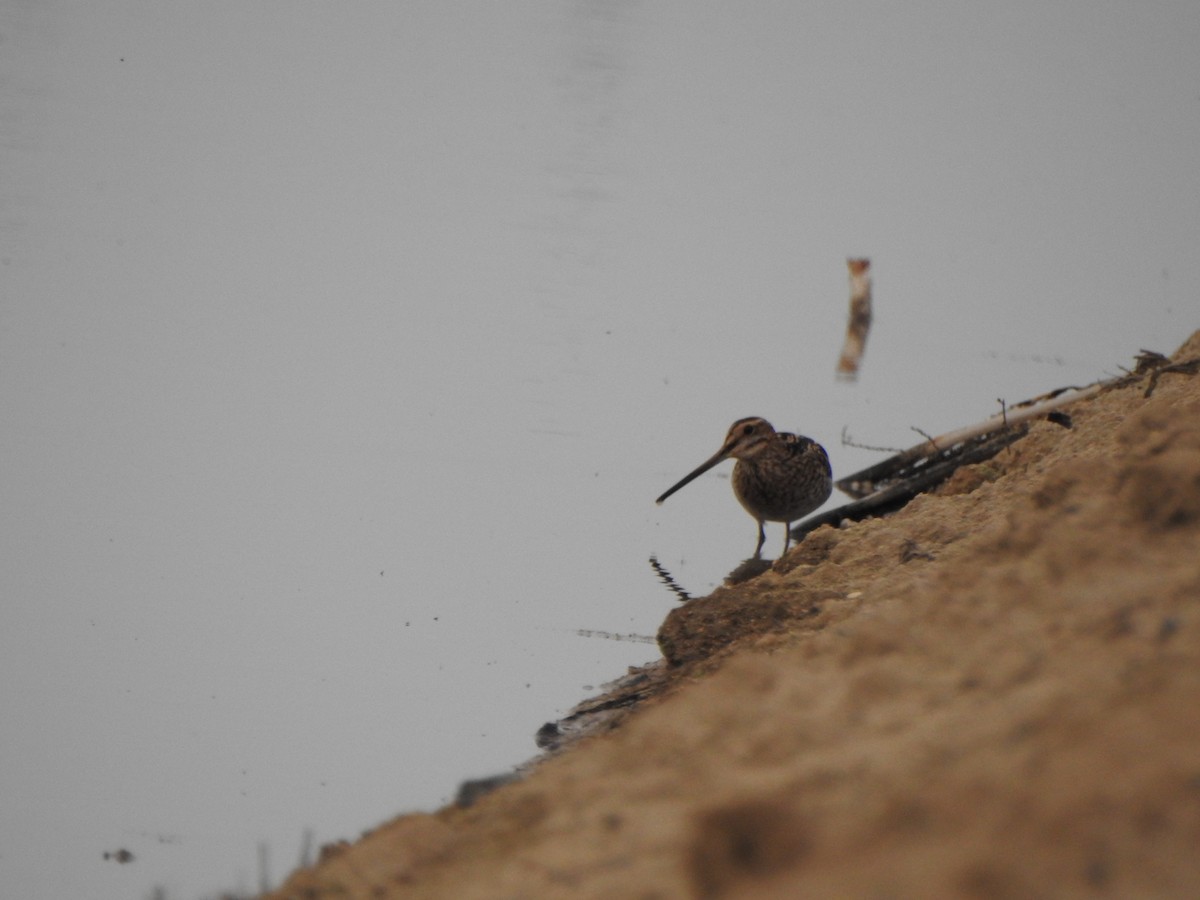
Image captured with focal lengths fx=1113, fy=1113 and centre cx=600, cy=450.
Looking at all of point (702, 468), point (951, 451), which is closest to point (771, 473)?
point (702, 468)

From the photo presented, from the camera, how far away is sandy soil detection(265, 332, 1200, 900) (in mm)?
1270

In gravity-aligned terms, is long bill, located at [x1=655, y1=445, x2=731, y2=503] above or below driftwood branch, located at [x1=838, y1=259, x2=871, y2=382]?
below

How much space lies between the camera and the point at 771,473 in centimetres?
481

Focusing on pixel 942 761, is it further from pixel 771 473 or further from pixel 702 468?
pixel 702 468

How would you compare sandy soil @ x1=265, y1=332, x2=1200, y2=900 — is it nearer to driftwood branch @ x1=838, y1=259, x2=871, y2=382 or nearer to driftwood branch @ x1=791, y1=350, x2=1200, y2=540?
driftwood branch @ x1=791, y1=350, x2=1200, y2=540

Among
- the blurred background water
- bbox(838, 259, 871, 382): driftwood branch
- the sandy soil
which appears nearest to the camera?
the sandy soil

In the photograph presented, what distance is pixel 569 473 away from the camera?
491 centimetres

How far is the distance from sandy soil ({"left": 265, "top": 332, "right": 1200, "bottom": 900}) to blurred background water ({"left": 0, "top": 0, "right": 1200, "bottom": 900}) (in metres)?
1.04

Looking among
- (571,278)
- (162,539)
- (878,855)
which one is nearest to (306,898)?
(878,855)

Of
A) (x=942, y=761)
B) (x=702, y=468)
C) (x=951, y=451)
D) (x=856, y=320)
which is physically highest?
(x=856, y=320)

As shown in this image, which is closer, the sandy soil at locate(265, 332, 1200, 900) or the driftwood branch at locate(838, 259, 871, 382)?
the sandy soil at locate(265, 332, 1200, 900)

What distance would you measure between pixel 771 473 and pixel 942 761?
3.34m

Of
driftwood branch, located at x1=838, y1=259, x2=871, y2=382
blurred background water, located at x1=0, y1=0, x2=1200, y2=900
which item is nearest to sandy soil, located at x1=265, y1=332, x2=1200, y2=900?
blurred background water, located at x1=0, y1=0, x2=1200, y2=900

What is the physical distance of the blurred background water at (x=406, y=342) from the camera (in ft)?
10.9
